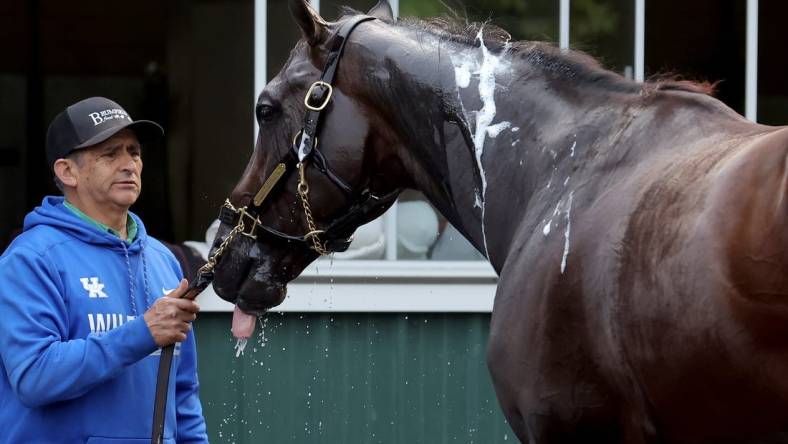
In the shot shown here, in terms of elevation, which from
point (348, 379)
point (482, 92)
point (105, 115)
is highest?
point (482, 92)

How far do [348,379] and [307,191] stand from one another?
2.26 meters

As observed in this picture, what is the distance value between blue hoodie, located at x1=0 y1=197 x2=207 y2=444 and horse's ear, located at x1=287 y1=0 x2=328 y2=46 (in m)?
0.74

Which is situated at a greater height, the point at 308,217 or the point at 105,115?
the point at 105,115

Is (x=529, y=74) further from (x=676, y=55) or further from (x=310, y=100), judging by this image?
(x=676, y=55)

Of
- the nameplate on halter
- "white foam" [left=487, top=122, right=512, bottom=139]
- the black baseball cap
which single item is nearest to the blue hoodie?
the black baseball cap

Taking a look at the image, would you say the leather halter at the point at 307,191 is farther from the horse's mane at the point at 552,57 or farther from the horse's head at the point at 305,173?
the horse's mane at the point at 552,57

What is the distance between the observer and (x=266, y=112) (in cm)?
306

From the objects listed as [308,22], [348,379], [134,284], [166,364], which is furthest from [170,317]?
[348,379]

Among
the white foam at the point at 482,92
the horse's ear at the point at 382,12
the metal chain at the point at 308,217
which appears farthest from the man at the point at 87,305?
the white foam at the point at 482,92

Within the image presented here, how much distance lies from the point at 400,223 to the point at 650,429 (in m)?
3.04

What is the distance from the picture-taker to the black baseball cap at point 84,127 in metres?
3.15

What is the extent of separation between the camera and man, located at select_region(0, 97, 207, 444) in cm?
293

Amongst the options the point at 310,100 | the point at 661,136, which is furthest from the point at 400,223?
the point at 661,136

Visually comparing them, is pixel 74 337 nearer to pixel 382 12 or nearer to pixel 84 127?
pixel 84 127
